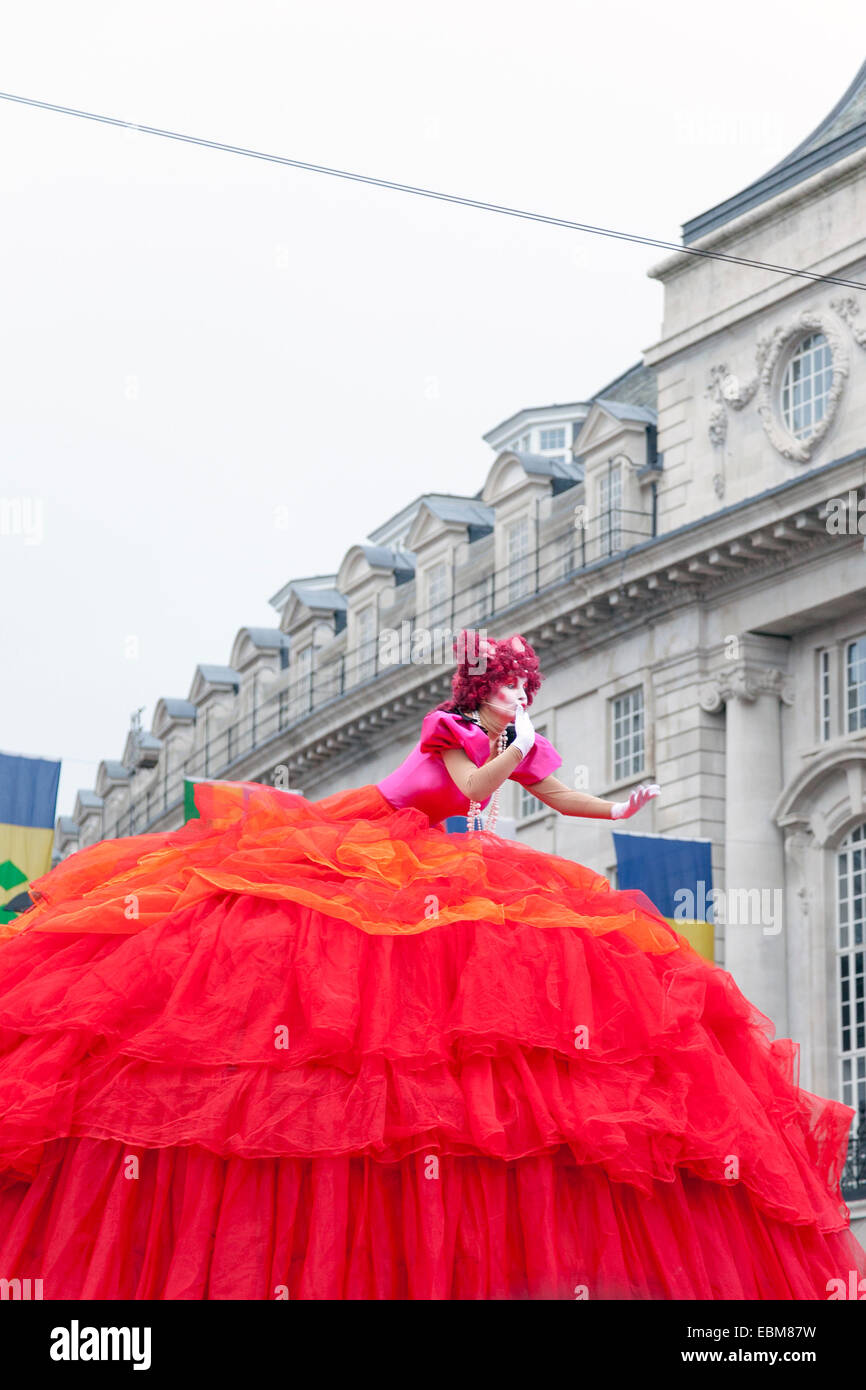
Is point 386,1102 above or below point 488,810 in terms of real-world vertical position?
below

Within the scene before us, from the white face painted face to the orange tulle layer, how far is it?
2.71 feet

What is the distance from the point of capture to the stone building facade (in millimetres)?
28172

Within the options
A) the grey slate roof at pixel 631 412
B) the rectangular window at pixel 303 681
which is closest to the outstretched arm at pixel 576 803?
the grey slate roof at pixel 631 412

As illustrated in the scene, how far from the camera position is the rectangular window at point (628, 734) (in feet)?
105

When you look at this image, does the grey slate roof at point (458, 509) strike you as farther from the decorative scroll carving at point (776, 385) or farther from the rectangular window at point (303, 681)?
the decorative scroll carving at point (776, 385)

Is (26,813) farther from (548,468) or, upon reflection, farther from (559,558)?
(548,468)

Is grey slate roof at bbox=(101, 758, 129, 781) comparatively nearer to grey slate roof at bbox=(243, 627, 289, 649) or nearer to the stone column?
grey slate roof at bbox=(243, 627, 289, 649)

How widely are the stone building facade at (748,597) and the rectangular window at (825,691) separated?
1.8 inches

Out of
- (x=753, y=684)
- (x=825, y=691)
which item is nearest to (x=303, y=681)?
(x=753, y=684)

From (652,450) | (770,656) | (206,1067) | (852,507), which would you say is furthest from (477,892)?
(652,450)

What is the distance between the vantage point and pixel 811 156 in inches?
1148

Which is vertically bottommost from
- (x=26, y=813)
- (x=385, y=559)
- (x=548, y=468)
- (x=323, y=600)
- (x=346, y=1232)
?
(x=346, y=1232)

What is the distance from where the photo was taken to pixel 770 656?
29.8 meters

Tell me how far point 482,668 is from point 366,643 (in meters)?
35.8
